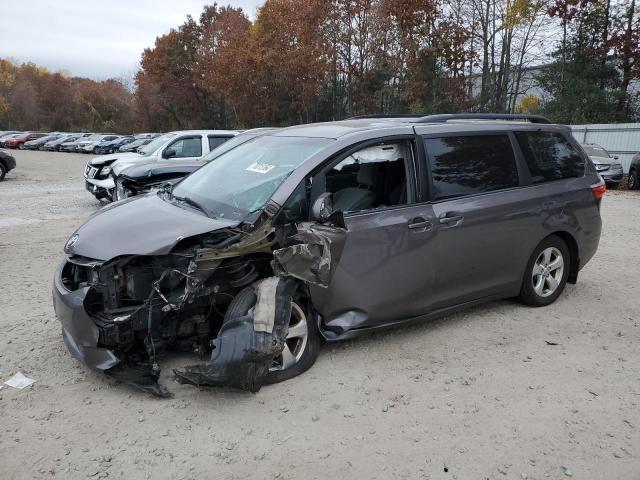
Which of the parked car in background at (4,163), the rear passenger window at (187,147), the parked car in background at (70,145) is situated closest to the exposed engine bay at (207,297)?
the rear passenger window at (187,147)

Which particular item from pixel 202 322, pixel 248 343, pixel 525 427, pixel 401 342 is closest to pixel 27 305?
pixel 202 322

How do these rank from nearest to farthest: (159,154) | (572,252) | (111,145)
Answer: (572,252), (159,154), (111,145)

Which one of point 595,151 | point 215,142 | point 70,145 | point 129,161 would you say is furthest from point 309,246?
point 70,145

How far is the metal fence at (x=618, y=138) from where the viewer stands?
2120 centimetres

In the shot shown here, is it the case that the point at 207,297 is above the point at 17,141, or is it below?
above

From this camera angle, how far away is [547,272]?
5.24 metres

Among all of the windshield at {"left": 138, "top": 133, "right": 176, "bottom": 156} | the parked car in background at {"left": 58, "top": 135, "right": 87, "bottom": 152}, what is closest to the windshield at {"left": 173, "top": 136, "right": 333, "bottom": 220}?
the windshield at {"left": 138, "top": 133, "right": 176, "bottom": 156}

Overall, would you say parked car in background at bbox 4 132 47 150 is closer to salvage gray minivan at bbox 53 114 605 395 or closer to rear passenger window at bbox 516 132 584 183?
salvage gray minivan at bbox 53 114 605 395

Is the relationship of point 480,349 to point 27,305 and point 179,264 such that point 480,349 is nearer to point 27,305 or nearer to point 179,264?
point 179,264

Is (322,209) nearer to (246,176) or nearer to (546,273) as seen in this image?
(246,176)

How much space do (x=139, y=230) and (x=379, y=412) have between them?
2025mm

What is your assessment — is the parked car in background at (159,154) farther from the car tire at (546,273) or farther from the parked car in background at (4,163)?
the parked car in background at (4,163)

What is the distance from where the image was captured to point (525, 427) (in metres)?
3.27

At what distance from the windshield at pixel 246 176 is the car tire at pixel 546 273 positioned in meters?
2.40
